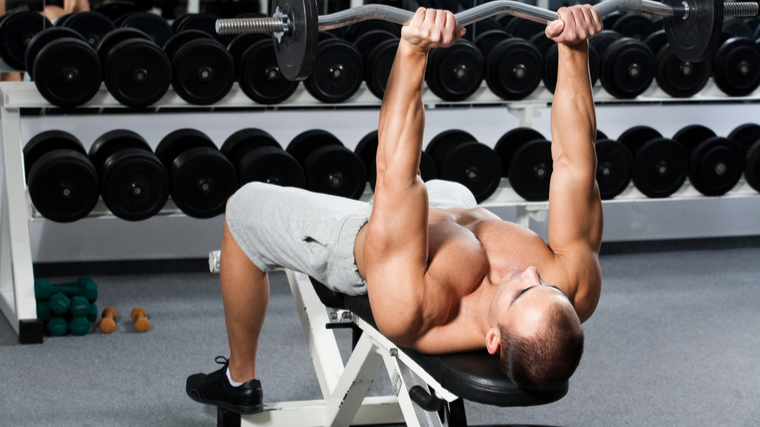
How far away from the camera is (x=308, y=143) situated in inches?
119

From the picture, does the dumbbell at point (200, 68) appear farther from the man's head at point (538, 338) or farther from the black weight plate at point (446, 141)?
the man's head at point (538, 338)

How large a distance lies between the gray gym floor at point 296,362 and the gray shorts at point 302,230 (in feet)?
2.11

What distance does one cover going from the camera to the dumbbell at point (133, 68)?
2.51 m

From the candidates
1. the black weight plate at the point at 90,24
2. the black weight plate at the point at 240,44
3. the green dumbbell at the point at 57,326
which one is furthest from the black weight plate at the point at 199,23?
the green dumbbell at the point at 57,326


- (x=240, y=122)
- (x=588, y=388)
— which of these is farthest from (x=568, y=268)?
(x=240, y=122)

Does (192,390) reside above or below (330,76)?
below

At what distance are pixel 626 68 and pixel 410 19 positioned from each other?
2.10m

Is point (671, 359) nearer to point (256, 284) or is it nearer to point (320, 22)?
point (256, 284)

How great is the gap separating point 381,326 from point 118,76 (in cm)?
Answer: 163

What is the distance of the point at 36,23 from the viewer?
2.98 metres

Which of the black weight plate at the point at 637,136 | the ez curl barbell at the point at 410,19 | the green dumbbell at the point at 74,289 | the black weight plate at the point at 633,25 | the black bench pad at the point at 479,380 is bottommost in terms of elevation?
the green dumbbell at the point at 74,289

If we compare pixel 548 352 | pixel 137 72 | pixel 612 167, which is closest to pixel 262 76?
pixel 137 72

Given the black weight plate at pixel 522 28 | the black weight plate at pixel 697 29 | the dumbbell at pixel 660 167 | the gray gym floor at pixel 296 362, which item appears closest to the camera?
the black weight plate at pixel 697 29

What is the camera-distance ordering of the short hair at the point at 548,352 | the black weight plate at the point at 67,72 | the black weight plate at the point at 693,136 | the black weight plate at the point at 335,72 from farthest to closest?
1. the black weight plate at the point at 693,136
2. the black weight plate at the point at 335,72
3. the black weight plate at the point at 67,72
4. the short hair at the point at 548,352
